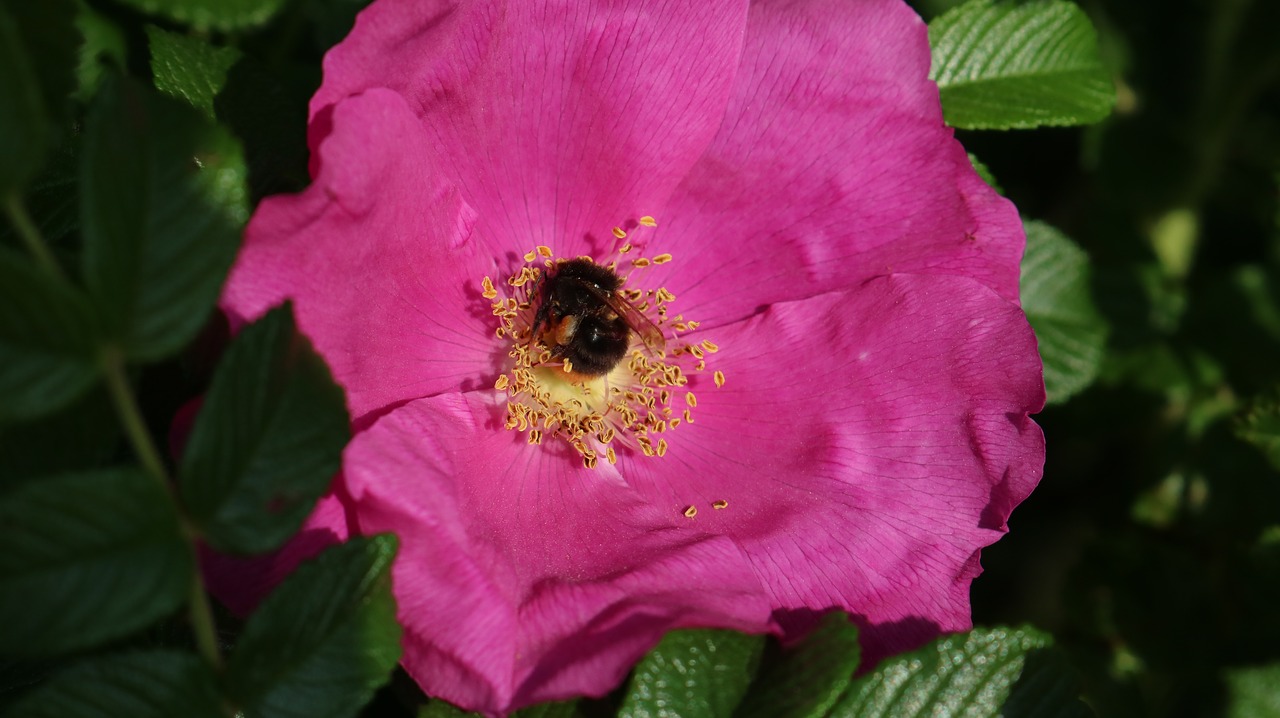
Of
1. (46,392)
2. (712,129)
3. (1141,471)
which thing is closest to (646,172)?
(712,129)

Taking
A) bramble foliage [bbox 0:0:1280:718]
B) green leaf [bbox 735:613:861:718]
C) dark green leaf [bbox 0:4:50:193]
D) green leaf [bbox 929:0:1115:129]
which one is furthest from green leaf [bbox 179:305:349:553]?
green leaf [bbox 929:0:1115:129]

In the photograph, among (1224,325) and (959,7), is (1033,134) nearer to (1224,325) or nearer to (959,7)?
(1224,325)

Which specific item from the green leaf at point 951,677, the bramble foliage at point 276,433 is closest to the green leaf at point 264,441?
the bramble foliage at point 276,433

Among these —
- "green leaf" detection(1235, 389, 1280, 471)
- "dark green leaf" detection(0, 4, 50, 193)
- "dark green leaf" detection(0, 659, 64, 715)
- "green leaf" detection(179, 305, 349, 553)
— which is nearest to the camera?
"dark green leaf" detection(0, 4, 50, 193)

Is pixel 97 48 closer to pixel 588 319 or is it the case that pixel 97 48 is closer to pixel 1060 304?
pixel 588 319

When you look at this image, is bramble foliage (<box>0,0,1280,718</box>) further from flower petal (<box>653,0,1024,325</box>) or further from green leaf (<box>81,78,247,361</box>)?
flower petal (<box>653,0,1024,325</box>)

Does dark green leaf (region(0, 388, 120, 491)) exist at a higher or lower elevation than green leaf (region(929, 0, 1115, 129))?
higher
